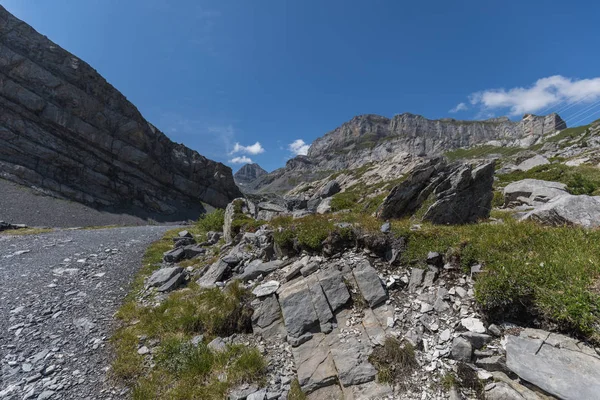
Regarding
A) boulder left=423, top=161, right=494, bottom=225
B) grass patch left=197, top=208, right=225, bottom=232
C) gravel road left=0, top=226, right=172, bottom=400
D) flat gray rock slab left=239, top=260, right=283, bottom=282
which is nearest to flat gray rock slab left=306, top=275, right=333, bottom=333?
flat gray rock slab left=239, top=260, right=283, bottom=282

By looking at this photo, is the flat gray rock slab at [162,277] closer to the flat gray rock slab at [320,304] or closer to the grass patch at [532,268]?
→ the flat gray rock slab at [320,304]

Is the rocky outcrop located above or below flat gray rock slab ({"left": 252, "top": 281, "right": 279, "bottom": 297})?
above

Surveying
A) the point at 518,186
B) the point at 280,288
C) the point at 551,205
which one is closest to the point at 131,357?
the point at 280,288

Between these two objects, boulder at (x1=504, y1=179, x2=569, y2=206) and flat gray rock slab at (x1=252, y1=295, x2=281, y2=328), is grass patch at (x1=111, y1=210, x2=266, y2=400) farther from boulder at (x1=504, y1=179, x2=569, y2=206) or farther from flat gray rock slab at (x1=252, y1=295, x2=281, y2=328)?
boulder at (x1=504, y1=179, x2=569, y2=206)

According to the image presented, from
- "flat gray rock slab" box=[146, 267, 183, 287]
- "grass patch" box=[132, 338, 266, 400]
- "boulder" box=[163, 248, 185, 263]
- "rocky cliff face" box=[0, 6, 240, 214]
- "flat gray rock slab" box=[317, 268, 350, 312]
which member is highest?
"rocky cliff face" box=[0, 6, 240, 214]

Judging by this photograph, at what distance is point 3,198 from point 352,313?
73.2 meters

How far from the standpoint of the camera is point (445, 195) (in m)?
14.8

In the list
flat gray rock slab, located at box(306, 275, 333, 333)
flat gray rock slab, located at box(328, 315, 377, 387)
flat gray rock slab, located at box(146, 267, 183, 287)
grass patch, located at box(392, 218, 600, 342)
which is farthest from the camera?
A: flat gray rock slab, located at box(146, 267, 183, 287)

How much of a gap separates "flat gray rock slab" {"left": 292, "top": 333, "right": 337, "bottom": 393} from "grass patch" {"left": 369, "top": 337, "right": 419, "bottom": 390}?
112 centimetres

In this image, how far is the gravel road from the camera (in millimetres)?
7012

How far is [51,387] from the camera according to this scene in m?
6.84


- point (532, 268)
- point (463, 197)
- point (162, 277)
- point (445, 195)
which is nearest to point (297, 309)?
point (532, 268)

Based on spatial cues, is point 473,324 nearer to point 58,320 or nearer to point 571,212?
point 571,212

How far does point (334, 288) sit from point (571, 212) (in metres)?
11.7
